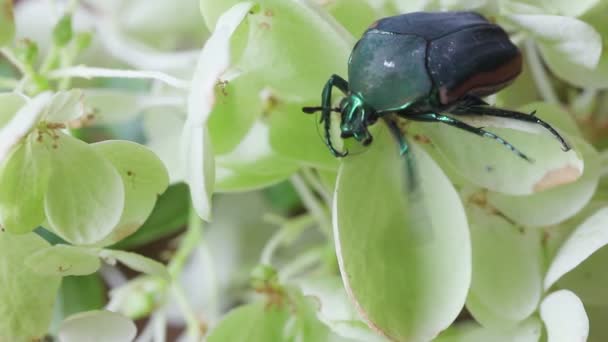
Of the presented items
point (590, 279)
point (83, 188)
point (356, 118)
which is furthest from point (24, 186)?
point (590, 279)

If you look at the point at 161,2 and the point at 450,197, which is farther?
the point at 161,2

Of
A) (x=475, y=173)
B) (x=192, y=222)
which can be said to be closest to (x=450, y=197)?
(x=475, y=173)

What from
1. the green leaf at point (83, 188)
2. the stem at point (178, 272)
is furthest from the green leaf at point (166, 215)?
the green leaf at point (83, 188)

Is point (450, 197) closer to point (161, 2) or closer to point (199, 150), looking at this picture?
point (199, 150)

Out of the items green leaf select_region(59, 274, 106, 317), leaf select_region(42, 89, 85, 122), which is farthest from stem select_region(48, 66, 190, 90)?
green leaf select_region(59, 274, 106, 317)

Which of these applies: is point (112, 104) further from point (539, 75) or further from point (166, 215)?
point (539, 75)
